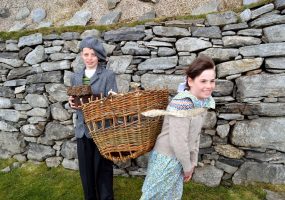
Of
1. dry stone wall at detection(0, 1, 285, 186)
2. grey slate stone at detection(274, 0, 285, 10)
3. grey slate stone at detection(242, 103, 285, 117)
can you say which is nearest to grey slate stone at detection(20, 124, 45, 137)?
dry stone wall at detection(0, 1, 285, 186)

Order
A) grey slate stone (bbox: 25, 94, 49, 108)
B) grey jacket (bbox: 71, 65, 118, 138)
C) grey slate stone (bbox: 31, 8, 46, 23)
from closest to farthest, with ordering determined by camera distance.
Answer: grey jacket (bbox: 71, 65, 118, 138) → grey slate stone (bbox: 25, 94, 49, 108) → grey slate stone (bbox: 31, 8, 46, 23)

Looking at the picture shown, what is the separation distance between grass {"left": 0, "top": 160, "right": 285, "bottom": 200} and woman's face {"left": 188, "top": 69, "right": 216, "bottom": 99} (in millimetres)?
1992

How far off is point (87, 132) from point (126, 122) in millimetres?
880

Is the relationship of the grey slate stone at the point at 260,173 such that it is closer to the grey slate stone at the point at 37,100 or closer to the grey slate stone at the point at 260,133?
the grey slate stone at the point at 260,133

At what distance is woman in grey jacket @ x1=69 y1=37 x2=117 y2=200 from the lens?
3166 millimetres

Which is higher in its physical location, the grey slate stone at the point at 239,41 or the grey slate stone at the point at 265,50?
the grey slate stone at the point at 239,41

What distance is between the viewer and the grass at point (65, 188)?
4.00 meters

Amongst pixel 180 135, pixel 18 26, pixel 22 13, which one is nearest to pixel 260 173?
pixel 180 135

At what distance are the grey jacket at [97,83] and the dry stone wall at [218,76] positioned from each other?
41.0 inches

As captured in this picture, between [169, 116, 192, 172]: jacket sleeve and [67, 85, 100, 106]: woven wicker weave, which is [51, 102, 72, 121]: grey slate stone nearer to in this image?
[67, 85, 100, 106]: woven wicker weave

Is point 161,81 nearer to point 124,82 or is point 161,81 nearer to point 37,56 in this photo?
point 124,82

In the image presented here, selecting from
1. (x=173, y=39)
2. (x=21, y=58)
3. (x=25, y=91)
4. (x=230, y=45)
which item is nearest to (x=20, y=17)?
(x=21, y=58)

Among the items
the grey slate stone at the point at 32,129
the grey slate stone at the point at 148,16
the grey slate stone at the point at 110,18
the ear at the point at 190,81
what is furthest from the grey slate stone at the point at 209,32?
the grey slate stone at the point at 32,129

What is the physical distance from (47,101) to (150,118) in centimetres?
270
